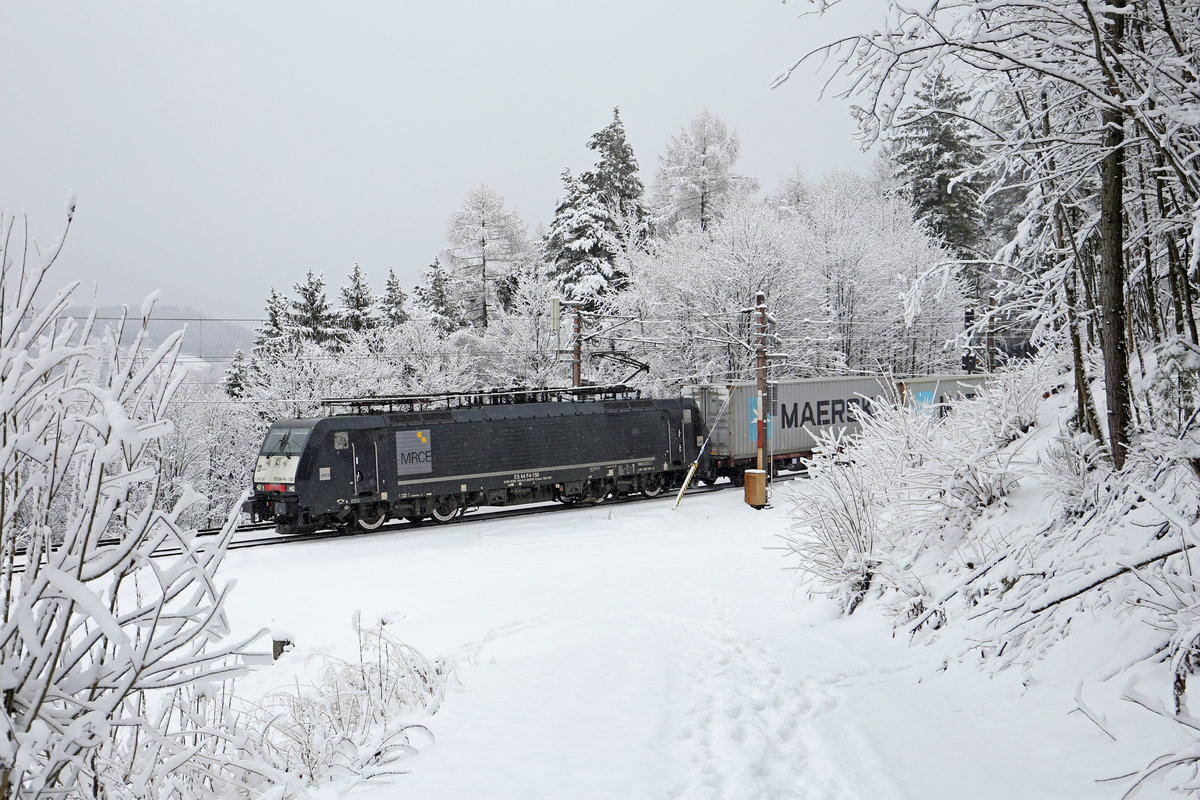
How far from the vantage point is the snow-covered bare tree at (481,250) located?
42.7 meters

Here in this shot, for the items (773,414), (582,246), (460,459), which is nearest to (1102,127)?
(460,459)

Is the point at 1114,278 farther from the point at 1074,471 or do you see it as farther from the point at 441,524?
the point at 441,524

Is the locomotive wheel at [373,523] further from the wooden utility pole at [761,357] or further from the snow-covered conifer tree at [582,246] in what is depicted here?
the snow-covered conifer tree at [582,246]

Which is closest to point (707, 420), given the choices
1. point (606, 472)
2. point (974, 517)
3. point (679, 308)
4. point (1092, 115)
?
point (606, 472)

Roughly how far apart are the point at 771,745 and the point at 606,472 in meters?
17.2

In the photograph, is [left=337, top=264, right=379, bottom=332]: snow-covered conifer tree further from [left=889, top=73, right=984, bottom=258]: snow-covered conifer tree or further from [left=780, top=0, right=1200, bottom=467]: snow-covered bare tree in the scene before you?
[left=780, top=0, right=1200, bottom=467]: snow-covered bare tree

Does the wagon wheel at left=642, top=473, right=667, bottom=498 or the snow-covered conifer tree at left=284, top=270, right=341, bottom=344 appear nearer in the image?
the wagon wheel at left=642, top=473, right=667, bottom=498

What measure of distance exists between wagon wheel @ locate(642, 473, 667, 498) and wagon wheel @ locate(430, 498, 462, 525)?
612cm

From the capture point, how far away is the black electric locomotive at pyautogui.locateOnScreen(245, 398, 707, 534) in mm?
17453

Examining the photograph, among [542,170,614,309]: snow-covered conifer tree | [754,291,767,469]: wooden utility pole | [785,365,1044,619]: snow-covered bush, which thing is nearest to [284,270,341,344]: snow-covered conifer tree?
[542,170,614,309]: snow-covered conifer tree

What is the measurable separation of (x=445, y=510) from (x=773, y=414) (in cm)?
1142

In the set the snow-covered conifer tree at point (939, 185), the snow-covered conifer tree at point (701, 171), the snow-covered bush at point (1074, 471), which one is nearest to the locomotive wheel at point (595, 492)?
the snow-covered bush at point (1074, 471)

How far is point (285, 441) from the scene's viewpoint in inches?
698

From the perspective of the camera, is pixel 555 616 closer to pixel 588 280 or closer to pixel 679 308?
pixel 679 308
